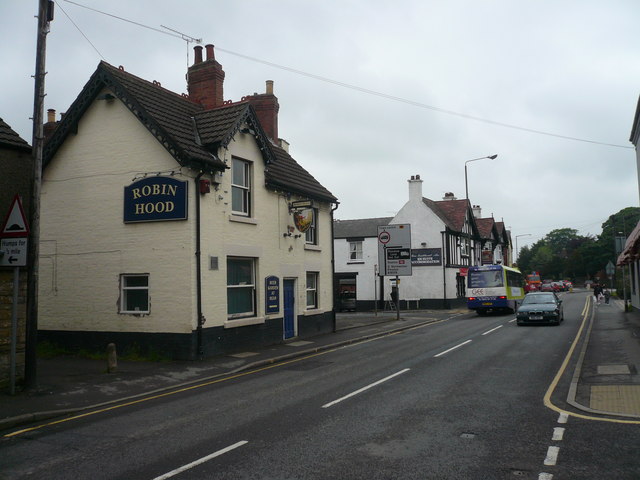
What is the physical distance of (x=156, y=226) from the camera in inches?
622

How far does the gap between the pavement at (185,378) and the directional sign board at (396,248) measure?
12.5 meters

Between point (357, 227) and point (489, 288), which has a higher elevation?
point (357, 227)

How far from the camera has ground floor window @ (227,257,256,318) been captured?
17281 millimetres

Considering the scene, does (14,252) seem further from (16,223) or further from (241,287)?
(241,287)

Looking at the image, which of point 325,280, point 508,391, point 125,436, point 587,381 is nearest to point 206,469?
point 125,436

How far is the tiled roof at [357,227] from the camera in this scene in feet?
152

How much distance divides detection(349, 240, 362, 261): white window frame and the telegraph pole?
3630 cm

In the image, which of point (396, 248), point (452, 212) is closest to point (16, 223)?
point (396, 248)

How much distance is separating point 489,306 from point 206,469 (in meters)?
30.3

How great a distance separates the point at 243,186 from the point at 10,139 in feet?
24.5

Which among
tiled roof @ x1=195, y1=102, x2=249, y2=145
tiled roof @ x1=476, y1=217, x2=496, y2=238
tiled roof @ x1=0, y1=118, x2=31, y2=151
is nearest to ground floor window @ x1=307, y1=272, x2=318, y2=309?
tiled roof @ x1=195, y1=102, x2=249, y2=145

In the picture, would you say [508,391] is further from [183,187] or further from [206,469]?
[183,187]

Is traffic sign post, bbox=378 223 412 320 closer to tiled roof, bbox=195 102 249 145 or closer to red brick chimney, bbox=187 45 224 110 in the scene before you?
red brick chimney, bbox=187 45 224 110

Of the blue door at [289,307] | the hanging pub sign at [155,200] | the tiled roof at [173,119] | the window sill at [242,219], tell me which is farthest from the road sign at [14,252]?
the blue door at [289,307]
